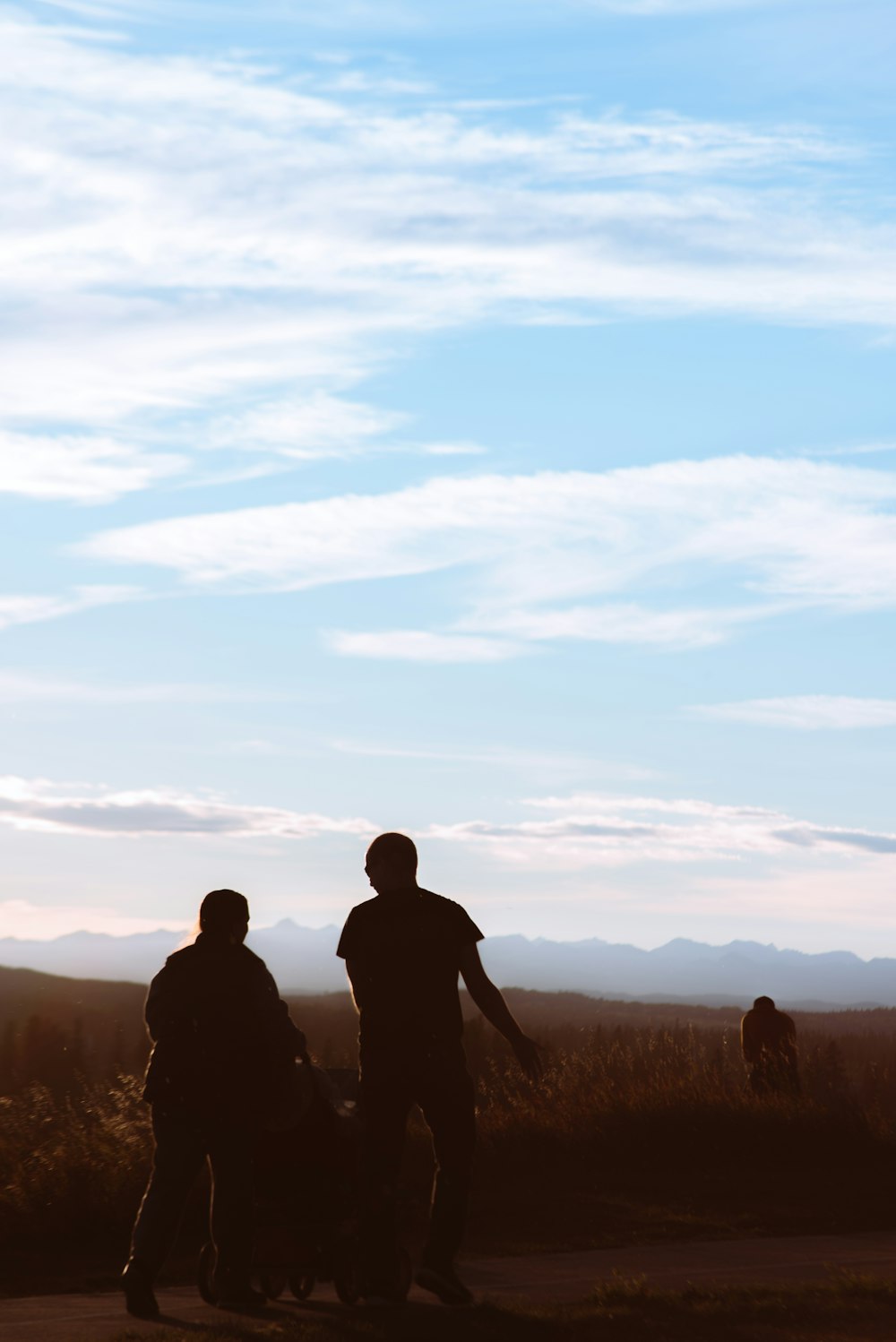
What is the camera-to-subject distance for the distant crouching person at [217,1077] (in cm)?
896

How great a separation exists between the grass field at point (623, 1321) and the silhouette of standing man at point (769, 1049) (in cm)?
828

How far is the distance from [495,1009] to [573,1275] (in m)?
2.23

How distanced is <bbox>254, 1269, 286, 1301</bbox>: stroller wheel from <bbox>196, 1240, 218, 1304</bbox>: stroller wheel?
0.26 metres

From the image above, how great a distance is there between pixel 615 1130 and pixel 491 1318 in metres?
8.17

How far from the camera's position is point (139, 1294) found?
8828 mm

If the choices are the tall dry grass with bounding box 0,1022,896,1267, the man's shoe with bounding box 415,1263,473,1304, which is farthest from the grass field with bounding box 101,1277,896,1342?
the tall dry grass with bounding box 0,1022,896,1267

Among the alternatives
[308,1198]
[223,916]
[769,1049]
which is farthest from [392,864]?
[769,1049]

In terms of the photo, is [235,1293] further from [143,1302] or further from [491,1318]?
[491,1318]

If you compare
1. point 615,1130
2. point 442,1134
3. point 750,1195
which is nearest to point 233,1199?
point 442,1134

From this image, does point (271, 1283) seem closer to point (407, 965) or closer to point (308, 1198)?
point (308, 1198)

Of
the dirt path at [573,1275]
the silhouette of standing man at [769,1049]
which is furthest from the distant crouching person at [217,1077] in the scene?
the silhouette of standing man at [769,1049]

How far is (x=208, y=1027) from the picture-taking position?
8.98 metres

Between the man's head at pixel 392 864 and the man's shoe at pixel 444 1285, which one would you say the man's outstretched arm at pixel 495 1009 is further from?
the man's shoe at pixel 444 1285

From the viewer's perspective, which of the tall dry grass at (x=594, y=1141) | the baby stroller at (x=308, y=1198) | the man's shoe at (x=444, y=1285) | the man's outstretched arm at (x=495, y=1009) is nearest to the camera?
the man's shoe at (x=444, y=1285)
